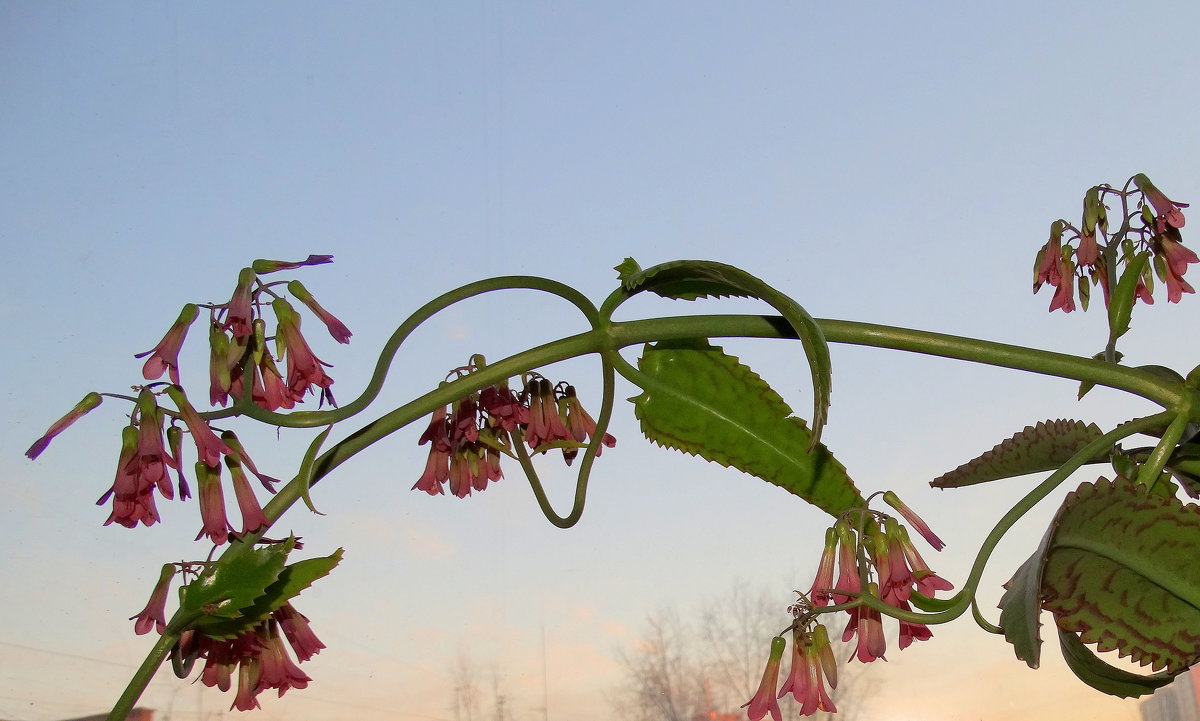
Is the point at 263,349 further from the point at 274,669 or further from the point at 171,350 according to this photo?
the point at 274,669

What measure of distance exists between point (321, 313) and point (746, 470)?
8.2 inches

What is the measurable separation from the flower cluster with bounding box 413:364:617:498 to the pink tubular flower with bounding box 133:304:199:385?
0.13 metres

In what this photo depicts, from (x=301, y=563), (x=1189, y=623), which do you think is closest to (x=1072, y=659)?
(x=1189, y=623)

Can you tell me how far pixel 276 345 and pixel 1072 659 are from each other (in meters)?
0.38

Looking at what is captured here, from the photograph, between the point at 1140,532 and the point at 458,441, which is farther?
the point at 458,441

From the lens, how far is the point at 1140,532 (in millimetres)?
369

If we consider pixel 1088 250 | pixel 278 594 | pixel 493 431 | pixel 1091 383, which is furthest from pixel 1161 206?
pixel 278 594

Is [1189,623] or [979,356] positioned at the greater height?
[979,356]

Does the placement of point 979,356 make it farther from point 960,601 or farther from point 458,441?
point 458,441

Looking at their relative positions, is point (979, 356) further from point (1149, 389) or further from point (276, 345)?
point (276, 345)

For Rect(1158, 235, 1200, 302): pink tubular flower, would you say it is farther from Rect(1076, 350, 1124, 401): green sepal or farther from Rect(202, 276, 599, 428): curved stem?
Rect(202, 276, 599, 428): curved stem

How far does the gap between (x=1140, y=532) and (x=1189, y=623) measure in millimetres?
38

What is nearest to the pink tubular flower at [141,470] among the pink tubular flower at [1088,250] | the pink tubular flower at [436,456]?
the pink tubular flower at [436,456]

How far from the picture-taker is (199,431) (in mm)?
410
